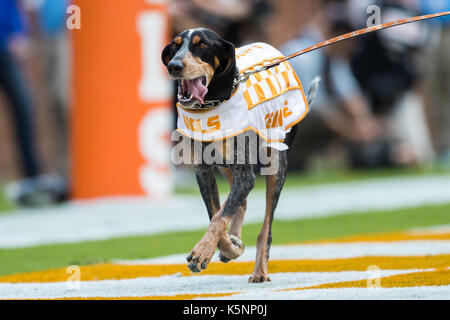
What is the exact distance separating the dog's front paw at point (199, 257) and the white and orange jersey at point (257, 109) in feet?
2.07

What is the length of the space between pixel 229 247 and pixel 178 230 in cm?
354

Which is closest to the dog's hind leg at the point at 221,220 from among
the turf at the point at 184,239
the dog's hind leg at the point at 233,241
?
the dog's hind leg at the point at 233,241

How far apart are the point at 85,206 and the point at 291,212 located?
234 centimetres

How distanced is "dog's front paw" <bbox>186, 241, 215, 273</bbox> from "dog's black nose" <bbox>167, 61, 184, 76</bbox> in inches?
35.4

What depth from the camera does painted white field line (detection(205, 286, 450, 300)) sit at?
468cm

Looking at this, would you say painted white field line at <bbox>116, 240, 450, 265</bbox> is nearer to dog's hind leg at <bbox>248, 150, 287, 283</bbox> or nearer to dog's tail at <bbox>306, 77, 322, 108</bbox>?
dog's hind leg at <bbox>248, 150, 287, 283</bbox>

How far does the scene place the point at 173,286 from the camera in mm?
5445

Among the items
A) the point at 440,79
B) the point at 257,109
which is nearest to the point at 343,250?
the point at 257,109

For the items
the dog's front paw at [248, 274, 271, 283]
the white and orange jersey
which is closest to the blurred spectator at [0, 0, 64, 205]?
the white and orange jersey

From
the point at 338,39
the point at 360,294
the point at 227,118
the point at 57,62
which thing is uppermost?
the point at 338,39

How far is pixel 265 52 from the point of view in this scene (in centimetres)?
599

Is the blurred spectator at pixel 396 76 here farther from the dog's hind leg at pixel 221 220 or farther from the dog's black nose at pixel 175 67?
the dog's black nose at pixel 175 67

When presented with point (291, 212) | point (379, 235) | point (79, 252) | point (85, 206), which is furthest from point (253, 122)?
point (85, 206)

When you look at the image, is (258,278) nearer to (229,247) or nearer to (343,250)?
(229,247)
